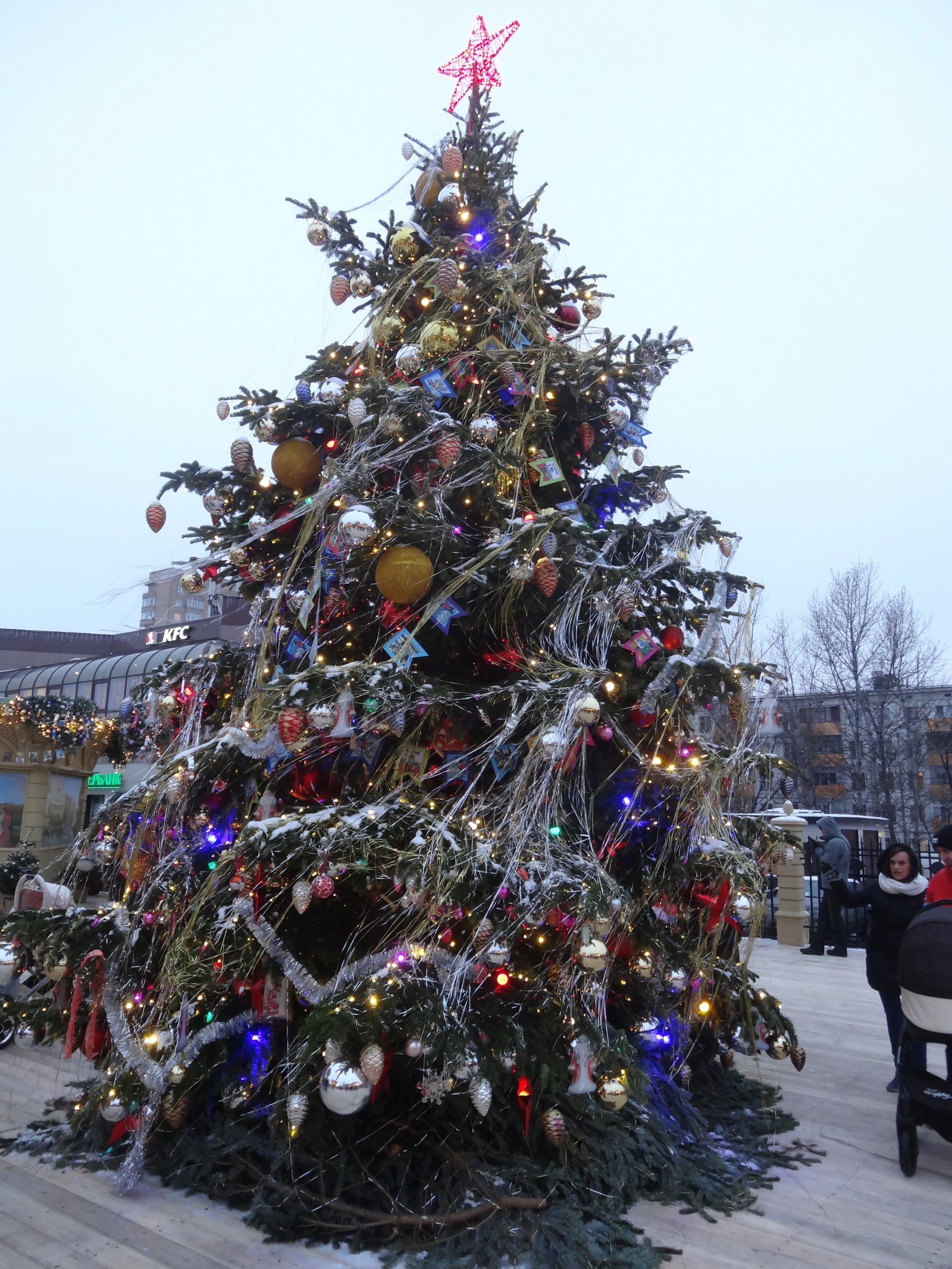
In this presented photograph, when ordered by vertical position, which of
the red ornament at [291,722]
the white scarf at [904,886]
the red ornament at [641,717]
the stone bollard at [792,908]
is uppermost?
the red ornament at [641,717]

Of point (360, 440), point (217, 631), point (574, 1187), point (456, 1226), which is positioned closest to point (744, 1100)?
point (574, 1187)

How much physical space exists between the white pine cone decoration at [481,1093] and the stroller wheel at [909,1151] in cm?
235

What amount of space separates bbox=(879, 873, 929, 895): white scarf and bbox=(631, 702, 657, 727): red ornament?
1.88 meters

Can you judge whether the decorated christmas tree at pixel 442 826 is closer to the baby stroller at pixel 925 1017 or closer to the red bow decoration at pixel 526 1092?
the red bow decoration at pixel 526 1092

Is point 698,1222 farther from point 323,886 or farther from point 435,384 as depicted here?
point 435,384


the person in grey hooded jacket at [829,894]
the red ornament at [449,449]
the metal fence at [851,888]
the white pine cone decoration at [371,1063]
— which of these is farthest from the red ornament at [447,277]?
the metal fence at [851,888]

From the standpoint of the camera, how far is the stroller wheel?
394 centimetres

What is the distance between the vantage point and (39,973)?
4.64 metres

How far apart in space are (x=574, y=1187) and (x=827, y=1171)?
1.44 meters

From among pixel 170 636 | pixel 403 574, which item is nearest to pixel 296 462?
pixel 403 574

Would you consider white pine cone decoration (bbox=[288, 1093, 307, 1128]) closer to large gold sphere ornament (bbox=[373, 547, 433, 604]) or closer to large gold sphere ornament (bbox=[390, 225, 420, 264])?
large gold sphere ornament (bbox=[373, 547, 433, 604])

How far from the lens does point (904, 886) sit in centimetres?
479

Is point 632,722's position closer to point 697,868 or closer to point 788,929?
point 697,868

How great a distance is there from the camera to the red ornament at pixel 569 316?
5.61m
